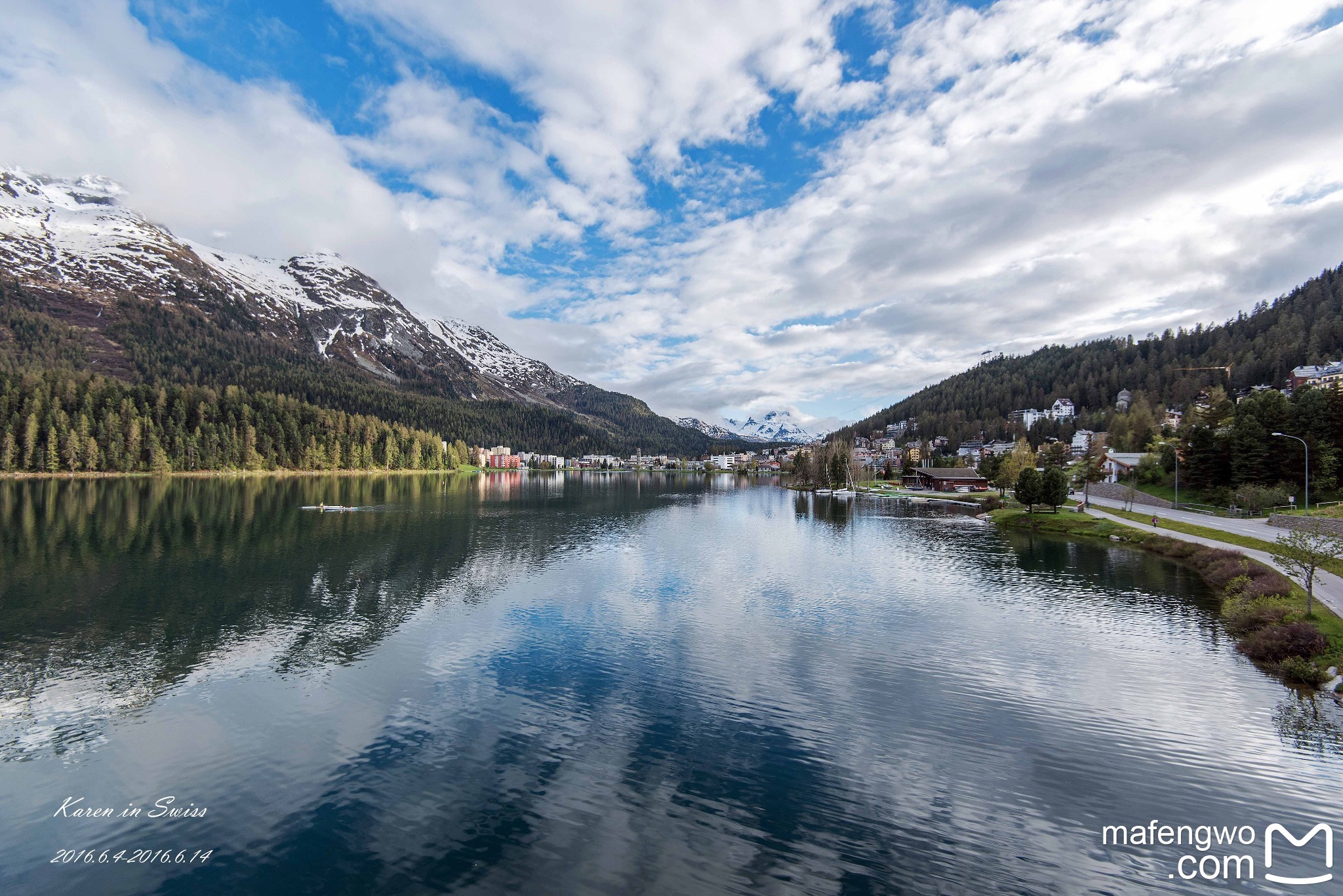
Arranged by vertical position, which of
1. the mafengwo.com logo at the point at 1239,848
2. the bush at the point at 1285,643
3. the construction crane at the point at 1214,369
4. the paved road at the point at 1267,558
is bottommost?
the mafengwo.com logo at the point at 1239,848

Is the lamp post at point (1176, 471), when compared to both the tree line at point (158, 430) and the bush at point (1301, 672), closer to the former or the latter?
the bush at point (1301, 672)

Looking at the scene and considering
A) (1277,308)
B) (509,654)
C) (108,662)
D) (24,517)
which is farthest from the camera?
(1277,308)

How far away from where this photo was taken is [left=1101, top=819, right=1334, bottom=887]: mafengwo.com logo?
452 inches

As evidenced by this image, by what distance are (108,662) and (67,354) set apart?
258 meters

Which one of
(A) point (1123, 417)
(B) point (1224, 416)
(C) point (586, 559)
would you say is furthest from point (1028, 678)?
(A) point (1123, 417)

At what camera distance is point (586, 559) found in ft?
152

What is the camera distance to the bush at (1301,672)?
66.4ft

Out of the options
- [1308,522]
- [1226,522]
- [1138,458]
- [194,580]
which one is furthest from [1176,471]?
[194,580]

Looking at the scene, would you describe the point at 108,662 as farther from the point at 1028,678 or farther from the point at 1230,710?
the point at 1230,710

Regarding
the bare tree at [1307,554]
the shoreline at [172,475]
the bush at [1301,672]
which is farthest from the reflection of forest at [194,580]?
the bare tree at [1307,554]

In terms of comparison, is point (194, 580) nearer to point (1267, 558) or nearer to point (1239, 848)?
point (1239, 848)

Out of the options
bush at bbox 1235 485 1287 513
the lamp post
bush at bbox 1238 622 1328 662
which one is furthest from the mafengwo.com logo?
the lamp post

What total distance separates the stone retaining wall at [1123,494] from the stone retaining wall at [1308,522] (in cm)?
2256

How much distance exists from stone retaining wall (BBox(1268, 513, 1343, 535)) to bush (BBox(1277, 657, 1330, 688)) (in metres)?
18.5
